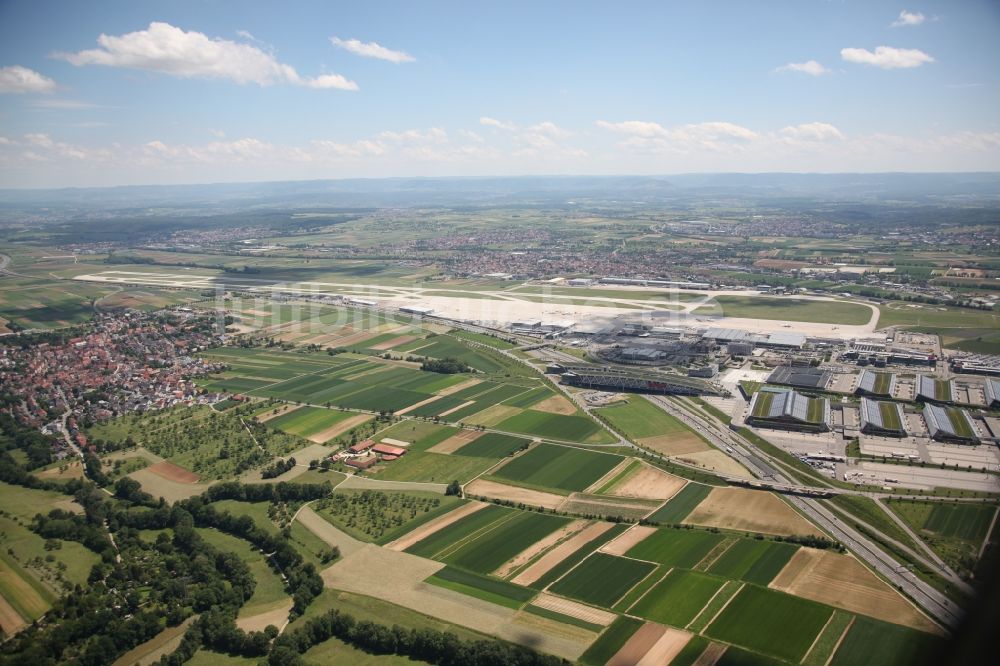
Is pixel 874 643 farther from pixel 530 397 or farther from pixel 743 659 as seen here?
pixel 530 397

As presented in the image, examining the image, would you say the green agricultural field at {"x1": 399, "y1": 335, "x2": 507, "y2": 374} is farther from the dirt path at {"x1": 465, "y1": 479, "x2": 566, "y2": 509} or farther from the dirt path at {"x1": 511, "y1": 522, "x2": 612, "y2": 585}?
the dirt path at {"x1": 511, "y1": 522, "x2": 612, "y2": 585}

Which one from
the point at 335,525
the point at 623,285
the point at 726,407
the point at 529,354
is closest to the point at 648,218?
the point at 623,285

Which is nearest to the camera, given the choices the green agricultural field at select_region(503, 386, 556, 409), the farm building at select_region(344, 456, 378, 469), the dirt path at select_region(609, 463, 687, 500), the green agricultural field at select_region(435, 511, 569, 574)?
the green agricultural field at select_region(435, 511, 569, 574)

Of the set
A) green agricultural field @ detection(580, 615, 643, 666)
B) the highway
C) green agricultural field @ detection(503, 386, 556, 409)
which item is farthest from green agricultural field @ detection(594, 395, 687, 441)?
green agricultural field @ detection(580, 615, 643, 666)

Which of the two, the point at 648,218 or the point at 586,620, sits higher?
the point at 648,218

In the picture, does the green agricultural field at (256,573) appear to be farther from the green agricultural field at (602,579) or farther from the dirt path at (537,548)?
the green agricultural field at (602,579)

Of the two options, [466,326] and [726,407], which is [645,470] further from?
[466,326]

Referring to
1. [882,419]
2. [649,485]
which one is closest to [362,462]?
[649,485]

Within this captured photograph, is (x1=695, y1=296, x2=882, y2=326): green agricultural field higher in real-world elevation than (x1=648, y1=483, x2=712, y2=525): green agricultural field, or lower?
higher
